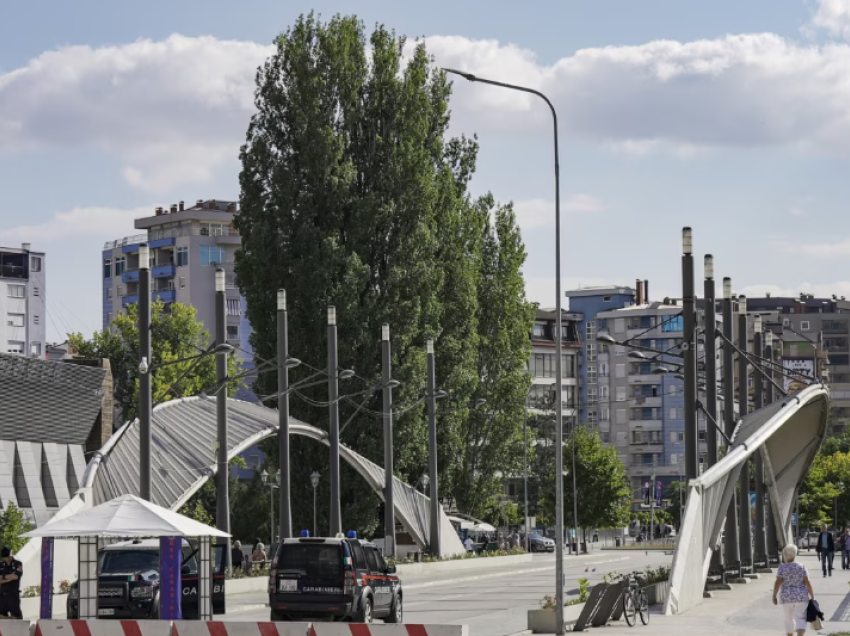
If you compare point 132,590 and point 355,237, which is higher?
point 355,237

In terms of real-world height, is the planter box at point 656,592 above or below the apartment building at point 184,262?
below

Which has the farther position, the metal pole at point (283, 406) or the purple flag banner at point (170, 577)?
the metal pole at point (283, 406)

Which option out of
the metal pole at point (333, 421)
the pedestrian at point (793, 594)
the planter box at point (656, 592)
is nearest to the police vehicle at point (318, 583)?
the planter box at point (656, 592)

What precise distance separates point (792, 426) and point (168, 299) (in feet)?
253

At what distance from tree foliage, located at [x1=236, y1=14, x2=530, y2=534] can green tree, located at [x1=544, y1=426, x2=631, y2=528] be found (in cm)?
3553

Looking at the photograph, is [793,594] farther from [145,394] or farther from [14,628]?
[145,394]

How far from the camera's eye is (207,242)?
126 meters

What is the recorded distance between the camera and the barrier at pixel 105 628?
19.3 meters

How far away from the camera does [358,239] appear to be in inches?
2484

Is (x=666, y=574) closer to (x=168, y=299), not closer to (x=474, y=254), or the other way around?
(x=474, y=254)

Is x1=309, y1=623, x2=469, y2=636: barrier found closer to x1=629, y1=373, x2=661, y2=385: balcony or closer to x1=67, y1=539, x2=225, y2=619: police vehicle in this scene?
x1=67, y1=539, x2=225, y2=619: police vehicle

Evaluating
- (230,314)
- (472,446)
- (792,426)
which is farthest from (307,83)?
(230,314)

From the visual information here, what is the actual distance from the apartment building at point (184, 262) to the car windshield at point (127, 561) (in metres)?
93.1

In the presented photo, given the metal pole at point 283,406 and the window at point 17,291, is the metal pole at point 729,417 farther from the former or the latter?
the window at point 17,291
